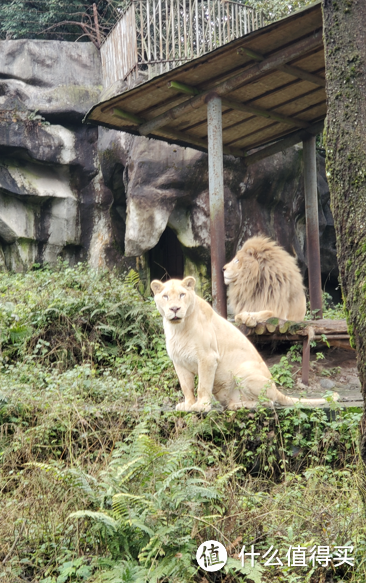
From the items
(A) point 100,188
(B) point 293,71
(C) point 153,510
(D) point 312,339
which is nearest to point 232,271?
(D) point 312,339

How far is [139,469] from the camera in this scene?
13.8 ft

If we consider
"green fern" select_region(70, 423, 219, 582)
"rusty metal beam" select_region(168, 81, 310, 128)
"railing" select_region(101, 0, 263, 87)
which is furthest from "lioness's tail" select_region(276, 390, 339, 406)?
"railing" select_region(101, 0, 263, 87)

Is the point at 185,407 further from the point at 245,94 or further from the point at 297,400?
the point at 245,94

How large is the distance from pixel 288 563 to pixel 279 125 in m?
7.67

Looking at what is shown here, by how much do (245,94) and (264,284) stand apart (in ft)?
8.70

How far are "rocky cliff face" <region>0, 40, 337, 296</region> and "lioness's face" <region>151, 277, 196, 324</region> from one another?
241 inches

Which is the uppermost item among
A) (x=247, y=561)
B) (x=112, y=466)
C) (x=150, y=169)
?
(x=150, y=169)

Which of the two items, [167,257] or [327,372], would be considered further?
[167,257]

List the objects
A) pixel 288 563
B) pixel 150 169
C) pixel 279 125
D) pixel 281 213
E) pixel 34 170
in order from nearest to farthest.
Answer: pixel 288 563 → pixel 279 125 → pixel 150 169 → pixel 281 213 → pixel 34 170

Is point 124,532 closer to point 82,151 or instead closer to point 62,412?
point 62,412

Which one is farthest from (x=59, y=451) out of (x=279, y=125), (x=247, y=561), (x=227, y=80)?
(x=279, y=125)

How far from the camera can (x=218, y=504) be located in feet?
13.6

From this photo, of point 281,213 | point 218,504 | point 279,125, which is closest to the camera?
point 218,504

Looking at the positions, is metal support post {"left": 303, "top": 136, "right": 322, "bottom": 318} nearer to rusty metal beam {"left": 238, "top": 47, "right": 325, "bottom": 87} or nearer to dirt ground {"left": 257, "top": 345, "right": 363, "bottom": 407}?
dirt ground {"left": 257, "top": 345, "right": 363, "bottom": 407}
